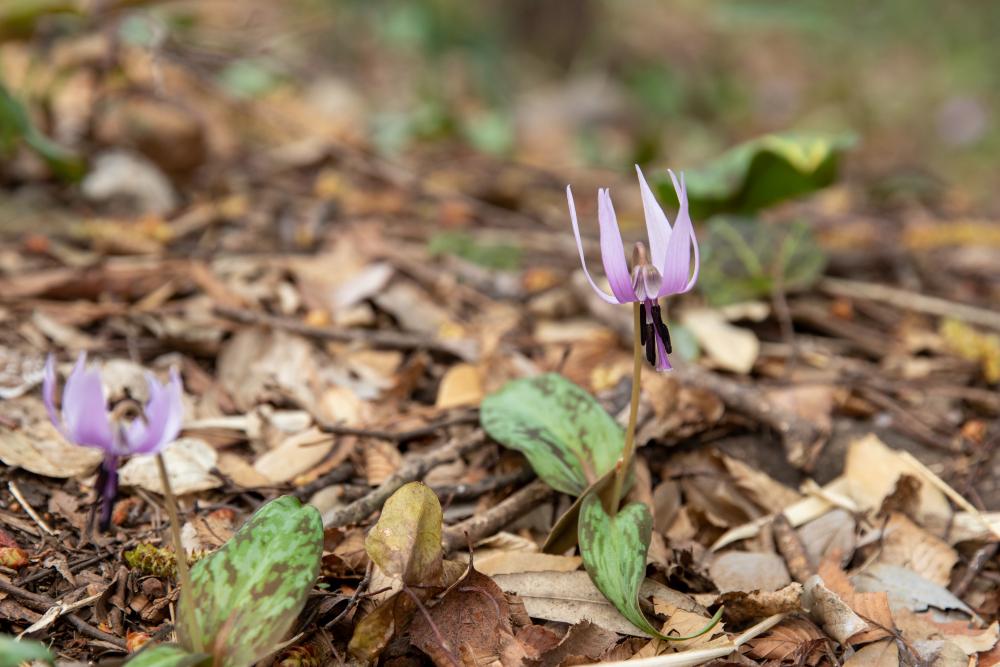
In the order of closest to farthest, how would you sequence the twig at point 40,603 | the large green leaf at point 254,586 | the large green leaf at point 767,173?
the large green leaf at point 254,586
the twig at point 40,603
the large green leaf at point 767,173

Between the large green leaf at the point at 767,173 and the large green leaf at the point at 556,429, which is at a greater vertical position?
the large green leaf at the point at 767,173

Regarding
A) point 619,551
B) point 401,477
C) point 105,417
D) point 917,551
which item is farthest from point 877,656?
point 105,417

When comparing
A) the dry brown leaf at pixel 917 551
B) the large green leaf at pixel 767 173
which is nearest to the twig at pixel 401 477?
the dry brown leaf at pixel 917 551

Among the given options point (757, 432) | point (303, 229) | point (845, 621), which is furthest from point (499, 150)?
point (845, 621)

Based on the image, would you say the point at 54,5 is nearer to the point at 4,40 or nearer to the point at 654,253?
the point at 4,40

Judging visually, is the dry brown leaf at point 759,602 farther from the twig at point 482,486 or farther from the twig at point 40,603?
the twig at point 40,603

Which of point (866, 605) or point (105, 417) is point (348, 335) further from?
point (866, 605)
